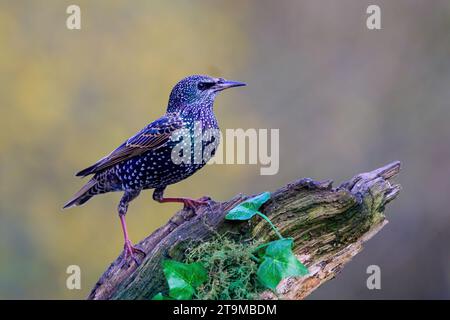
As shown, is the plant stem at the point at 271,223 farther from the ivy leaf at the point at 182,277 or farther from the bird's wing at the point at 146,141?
the bird's wing at the point at 146,141

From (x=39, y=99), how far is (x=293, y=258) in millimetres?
7408

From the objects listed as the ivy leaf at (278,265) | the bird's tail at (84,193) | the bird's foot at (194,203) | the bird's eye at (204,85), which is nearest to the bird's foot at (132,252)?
the bird's foot at (194,203)

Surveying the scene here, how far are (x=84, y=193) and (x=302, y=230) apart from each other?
2589 mm

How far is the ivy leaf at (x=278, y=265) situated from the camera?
5.09 metres

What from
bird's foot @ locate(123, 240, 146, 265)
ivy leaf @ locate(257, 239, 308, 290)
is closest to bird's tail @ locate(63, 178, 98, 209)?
bird's foot @ locate(123, 240, 146, 265)

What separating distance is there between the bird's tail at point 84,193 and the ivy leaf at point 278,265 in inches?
101

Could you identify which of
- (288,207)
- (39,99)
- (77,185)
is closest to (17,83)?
(39,99)

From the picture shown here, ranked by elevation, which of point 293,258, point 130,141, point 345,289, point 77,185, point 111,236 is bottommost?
point 345,289

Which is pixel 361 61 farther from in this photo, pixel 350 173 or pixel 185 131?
pixel 185 131

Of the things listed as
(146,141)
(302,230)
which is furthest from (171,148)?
(302,230)

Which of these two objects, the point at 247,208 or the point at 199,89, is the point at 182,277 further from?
the point at 199,89

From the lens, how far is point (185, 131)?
266 inches

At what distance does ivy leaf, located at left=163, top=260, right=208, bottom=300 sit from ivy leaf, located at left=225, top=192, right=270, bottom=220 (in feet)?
1.86

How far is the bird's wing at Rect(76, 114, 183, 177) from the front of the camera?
22.2 feet
